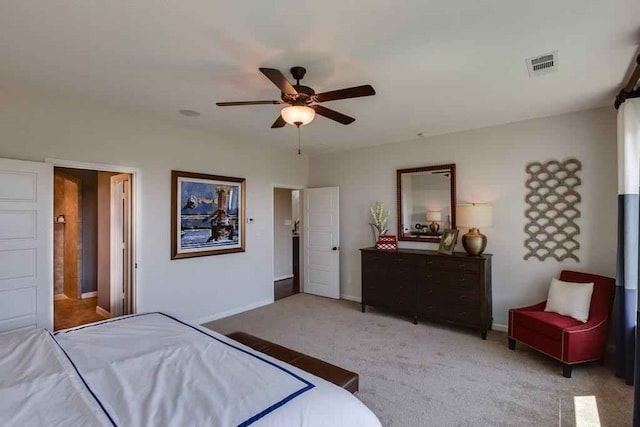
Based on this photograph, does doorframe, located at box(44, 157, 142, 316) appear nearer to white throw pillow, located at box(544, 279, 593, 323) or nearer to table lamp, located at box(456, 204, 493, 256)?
table lamp, located at box(456, 204, 493, 256)

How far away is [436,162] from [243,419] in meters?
4.25

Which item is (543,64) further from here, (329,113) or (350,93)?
(329,113)

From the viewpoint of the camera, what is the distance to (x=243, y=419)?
1.25 metres

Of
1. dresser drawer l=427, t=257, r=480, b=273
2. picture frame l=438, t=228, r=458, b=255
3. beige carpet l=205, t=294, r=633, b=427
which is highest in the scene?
picture frame l=438, t=228, r=458, b=255

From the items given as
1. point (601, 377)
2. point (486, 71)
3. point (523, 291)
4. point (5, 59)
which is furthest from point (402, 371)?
point (5, 59)

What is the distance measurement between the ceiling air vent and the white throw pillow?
2154mm

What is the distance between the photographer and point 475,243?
12.9 ft

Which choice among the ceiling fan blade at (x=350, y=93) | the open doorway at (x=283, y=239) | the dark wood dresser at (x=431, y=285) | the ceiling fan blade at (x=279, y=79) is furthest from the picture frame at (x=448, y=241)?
the open doorway at (x=283, y=239)

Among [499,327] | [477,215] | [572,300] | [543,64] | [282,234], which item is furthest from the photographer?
[282,234]

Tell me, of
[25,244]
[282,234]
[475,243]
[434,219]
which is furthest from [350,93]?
[282,234]

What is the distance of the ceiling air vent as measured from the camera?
2.37 metres

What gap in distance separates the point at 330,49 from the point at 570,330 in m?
3.18

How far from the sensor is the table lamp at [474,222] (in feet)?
12.6

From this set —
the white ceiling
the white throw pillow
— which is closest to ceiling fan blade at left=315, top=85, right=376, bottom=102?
the white ceiling
